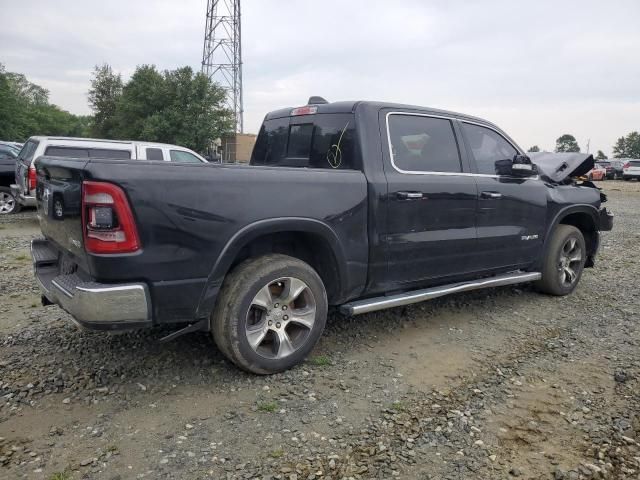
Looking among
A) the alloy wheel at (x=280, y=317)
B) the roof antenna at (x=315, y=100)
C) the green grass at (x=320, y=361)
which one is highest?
the roof antenna at (x=315, y=100)

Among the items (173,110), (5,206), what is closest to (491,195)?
(5,206)

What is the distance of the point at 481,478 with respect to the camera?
2.42 metres

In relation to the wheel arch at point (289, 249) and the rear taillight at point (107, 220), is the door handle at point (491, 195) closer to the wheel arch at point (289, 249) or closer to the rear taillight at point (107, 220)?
the wheel arch at point (289, 249)

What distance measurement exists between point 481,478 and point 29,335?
11.5 ft

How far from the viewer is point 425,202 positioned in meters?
3.99

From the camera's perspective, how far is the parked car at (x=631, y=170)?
34688 millimetres

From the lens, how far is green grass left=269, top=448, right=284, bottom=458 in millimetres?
2545

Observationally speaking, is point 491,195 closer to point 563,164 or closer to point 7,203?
point 563,164

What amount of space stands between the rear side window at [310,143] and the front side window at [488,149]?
132 cm

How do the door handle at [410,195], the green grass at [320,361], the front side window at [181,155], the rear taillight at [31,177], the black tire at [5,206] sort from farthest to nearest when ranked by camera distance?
the black tire at [5,206]
the front side window at [181,155]
the rear taillight at [31,177]
the door handle at [410,195]
the green grass at [320,361]

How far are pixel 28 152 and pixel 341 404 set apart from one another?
9422 mm

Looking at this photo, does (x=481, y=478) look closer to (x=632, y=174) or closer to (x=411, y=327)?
(x=411, y=327)

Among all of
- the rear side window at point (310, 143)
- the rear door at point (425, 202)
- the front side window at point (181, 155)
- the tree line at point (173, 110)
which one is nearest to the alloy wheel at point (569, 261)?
the rear door at point (425, 202)

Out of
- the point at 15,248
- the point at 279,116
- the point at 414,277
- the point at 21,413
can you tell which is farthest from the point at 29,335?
the point at 15,248
